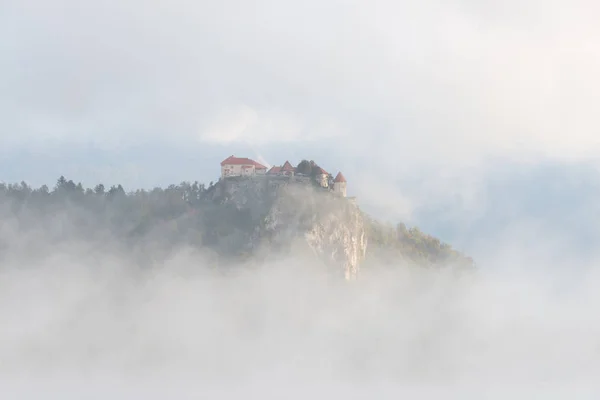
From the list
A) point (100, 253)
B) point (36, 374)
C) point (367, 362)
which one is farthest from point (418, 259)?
point (36, 374)

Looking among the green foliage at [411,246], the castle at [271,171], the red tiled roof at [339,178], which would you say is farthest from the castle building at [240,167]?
the green foliage at [411,246]

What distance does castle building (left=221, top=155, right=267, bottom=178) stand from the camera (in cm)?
14975

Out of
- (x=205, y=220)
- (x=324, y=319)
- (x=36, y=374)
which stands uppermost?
(x=205, y=220)

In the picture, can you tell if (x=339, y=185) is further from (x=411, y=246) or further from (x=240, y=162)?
(x=411, y=246)

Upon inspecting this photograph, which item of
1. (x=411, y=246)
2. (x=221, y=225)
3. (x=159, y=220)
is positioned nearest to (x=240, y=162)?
(x=221, y=225)

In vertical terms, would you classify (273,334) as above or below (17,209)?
below

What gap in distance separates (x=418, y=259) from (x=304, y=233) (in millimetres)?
33945

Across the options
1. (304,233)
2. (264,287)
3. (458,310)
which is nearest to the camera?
(304,233)

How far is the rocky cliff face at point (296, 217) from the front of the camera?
144500mm

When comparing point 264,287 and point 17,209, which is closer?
point 264,287

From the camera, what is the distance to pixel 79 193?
580 ft

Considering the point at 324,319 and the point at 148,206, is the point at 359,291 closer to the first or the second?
the point at 324,319

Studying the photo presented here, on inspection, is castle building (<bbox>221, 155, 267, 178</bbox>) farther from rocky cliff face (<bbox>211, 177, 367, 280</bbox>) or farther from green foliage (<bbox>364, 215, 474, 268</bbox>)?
green foliage (<bbox>364, 215, 474, 268</bbox>)

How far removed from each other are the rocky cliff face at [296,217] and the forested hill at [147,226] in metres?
1.16
